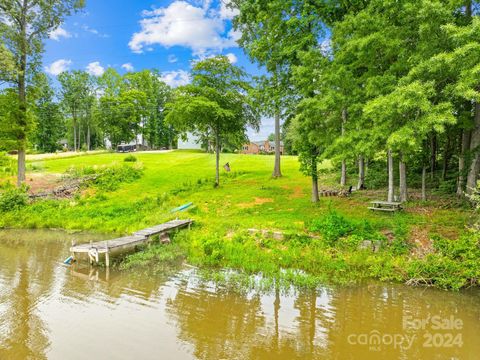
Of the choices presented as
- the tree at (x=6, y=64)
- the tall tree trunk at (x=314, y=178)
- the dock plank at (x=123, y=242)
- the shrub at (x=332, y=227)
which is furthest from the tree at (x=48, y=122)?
the shrub at (x=332, y=227)

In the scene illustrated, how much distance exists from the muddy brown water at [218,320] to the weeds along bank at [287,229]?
927 millimetres

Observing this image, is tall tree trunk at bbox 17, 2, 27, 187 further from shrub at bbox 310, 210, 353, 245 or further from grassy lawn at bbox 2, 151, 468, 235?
shrub at bbox 310, 210, 353, 245

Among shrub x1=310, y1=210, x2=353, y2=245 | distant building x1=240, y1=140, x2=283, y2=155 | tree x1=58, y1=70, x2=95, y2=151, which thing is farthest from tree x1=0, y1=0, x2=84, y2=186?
distant building x1=240, y1=140, x2=283, y2=155

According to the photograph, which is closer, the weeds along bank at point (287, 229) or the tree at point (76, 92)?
the weeds along bank at point (287, 229)

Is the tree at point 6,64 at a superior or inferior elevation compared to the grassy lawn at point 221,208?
superior

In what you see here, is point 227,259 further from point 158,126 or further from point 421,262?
point 158,126

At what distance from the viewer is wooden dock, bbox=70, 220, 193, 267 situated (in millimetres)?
10359

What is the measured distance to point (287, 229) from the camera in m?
12.1

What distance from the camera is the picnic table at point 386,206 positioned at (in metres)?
12.7

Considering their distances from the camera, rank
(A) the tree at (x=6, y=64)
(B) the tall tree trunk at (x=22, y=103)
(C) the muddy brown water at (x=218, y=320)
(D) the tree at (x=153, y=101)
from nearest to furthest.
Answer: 1. (C) the muddy brown water at (x=218, y=320)
2. (A) the tree at (x=6, y=64)
3. (B) the tall tree trunk at (x=22, y=103)
4. (D) the tree at (x=153, y=101)

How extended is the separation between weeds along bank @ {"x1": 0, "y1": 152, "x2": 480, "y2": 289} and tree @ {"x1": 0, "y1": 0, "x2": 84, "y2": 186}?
5856 mm

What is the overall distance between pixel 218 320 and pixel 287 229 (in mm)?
6038

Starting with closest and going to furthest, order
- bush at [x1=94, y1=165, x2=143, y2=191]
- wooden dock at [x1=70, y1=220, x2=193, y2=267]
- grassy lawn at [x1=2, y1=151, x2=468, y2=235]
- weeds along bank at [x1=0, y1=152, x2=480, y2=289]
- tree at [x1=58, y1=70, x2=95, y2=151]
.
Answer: weeds along bank at [x1=0, y1=152, x2=480, y2=289] → wooden dock at [x1=70, y1=220, x2=193, y2=267] → grassy lawn at [x1=2, y1=151, x2=468, y2=235] → bush at [x1=94, y1=165, x2=143, y2=191] → tree at [x1=58, y1=70, x2=95, y2=151]

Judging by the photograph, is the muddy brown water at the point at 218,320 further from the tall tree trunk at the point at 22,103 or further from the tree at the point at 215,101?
the tall tree trunk at the point at 22,103
